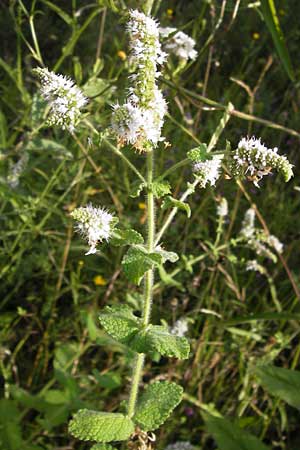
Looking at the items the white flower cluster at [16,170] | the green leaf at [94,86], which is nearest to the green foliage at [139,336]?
the green leaf at [94,86]

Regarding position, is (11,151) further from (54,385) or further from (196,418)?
(196,418)

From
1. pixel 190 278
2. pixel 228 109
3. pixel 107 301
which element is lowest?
pixel 107 301

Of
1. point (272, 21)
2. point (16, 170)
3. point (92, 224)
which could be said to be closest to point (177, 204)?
point (92, 224)

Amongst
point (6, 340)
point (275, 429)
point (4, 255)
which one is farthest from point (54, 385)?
point (275, 429)

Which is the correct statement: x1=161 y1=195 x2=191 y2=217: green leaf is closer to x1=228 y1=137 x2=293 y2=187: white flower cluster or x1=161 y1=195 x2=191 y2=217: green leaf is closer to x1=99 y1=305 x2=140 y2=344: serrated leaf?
x1=228 y1=137 x2=293 y2=187: white flower cluster

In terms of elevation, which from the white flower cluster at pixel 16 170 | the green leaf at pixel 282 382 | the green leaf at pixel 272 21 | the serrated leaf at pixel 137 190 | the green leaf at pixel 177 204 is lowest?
the green leaf at pixel 282 382

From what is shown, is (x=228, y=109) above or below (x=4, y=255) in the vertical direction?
above

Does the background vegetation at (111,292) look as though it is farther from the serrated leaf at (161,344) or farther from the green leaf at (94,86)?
the serrated leaf at (161,344)
